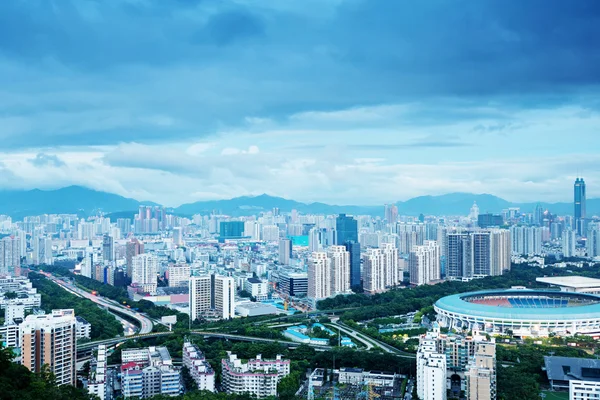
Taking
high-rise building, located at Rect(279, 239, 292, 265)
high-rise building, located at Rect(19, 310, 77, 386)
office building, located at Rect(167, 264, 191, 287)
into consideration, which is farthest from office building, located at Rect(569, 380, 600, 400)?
high-rise building, located at Rect(279, 239, 292, 265)

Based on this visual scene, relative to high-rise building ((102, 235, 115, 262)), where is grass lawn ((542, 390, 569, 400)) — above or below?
below

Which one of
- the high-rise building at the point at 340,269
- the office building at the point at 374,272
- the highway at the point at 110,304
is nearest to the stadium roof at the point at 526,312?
the high-rise building at the point at 340,269

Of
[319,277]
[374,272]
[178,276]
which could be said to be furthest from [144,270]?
[374,272]

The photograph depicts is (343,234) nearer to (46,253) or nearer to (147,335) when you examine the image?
(46,253)

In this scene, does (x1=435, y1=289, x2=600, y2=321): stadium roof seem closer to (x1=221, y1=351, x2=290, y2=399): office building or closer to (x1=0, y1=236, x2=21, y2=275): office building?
(x1=221, y1=351, x2=290, y2=399): office building

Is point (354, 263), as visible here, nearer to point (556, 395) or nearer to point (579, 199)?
point (556, 395)

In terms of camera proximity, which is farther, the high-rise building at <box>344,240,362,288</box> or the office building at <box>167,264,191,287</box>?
the office building at <box>167,264,191,287</box>
